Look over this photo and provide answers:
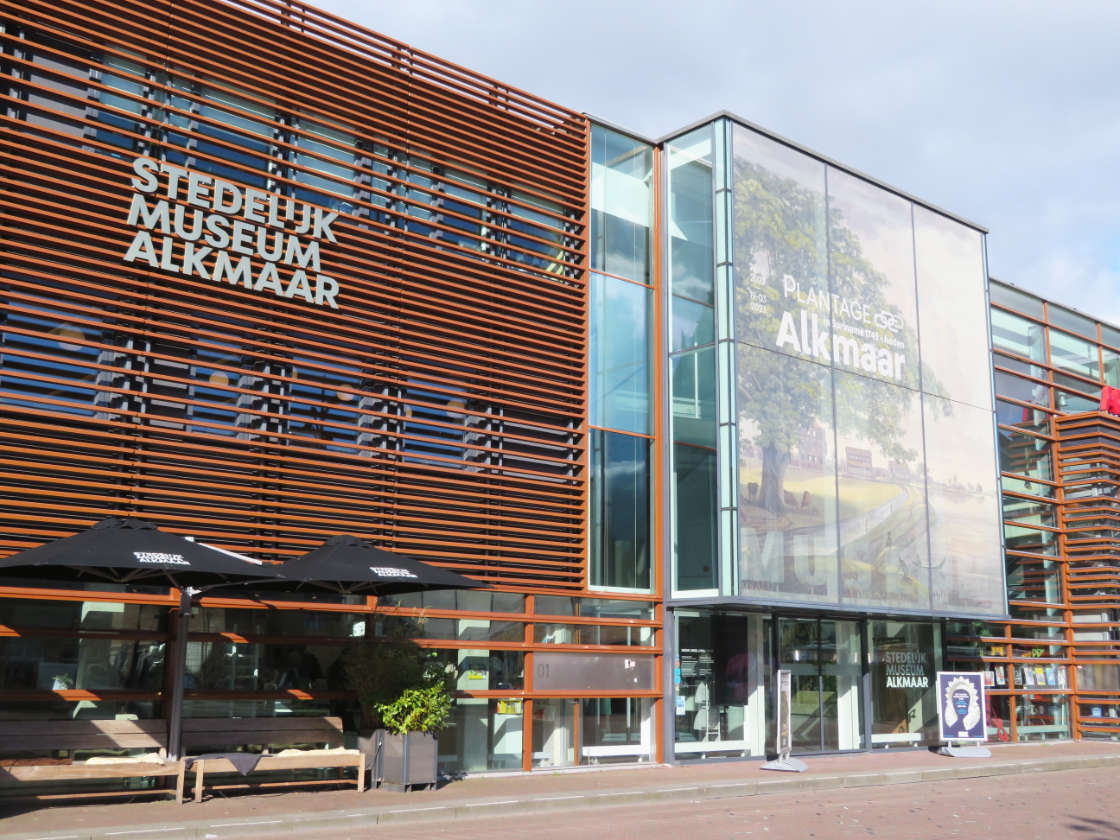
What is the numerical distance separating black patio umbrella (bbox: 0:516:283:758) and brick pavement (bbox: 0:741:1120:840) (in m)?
1.27

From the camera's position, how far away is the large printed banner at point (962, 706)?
20.7 m

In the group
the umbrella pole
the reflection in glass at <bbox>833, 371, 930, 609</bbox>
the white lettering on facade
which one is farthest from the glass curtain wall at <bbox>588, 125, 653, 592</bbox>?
the umbrella pole

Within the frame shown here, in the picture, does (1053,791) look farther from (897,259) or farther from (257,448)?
(257,448)

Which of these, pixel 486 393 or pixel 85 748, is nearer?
pixel 85 748

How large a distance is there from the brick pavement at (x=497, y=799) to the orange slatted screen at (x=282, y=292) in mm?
3040

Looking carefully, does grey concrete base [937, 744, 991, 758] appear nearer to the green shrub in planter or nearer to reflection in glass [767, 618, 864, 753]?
reflection in glass [767, 618, 864, 753]

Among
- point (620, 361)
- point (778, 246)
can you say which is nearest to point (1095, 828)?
point (620, 361)

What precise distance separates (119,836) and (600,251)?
482 inches

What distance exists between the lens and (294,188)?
15242 millimetres

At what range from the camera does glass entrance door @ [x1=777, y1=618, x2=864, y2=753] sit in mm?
20078

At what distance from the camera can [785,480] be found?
734 inches

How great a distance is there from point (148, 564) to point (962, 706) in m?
16.0

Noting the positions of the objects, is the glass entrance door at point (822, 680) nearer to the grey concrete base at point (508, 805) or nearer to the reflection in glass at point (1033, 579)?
the grey concrete base at point (508, 805)

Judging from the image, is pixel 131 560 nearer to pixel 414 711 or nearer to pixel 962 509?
pixel 414 711
